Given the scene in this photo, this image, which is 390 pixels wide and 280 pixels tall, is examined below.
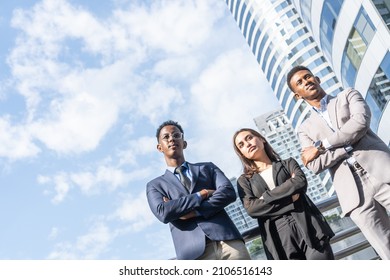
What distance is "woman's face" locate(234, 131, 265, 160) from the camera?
3.80m

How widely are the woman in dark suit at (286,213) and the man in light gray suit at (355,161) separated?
32 cm

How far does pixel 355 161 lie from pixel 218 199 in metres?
1.26

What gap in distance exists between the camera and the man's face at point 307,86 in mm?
4043

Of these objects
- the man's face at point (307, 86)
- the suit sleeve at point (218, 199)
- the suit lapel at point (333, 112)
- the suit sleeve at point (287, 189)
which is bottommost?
the suit sleeve at point (287, 189)

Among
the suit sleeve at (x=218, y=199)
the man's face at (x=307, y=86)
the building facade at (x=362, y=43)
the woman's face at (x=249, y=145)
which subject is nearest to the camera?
the suit sleeve at (x=218, y=199)

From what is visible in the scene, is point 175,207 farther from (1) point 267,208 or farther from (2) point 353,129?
(2) point 353,129

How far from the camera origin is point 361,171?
3590 mm

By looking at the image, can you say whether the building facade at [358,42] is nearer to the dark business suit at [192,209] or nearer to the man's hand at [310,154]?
the man's hand at [310,154]

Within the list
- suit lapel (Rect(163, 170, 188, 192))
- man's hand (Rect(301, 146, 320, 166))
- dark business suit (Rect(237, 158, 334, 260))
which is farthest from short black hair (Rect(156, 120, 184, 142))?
man's hand (Rect(301, 146, 320, 166))

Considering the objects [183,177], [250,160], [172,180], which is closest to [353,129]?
[250,160]

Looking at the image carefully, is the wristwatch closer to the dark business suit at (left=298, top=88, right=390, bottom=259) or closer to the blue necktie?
the dark business suit at (left=298, top=88, right=390, bottom=259)

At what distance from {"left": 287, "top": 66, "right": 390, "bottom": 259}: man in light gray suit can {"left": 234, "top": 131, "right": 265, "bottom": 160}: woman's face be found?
0.40 meters

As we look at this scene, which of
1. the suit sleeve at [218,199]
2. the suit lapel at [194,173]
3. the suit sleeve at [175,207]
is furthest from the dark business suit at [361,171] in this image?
the suit sleeve at [175,207]
